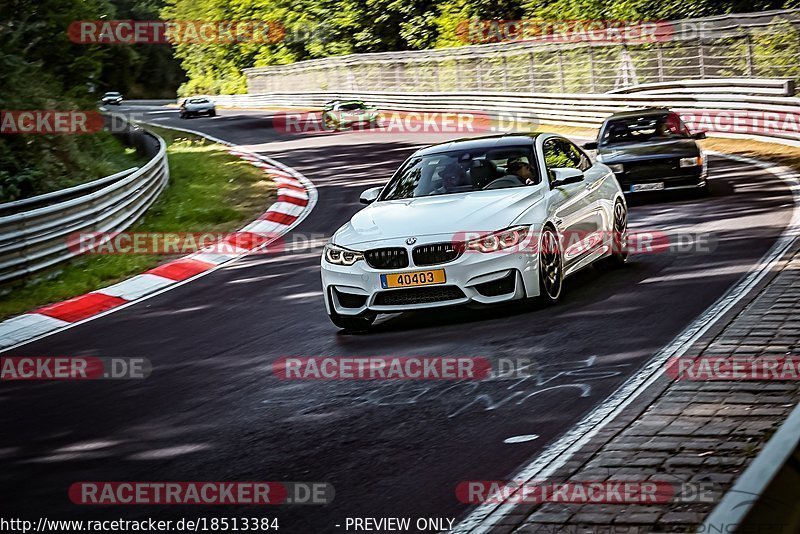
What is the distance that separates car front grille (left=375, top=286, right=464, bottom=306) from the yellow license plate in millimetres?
51

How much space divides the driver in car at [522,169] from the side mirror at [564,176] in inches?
7.4

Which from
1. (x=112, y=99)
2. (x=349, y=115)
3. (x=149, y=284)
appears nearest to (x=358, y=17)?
(x=349, y=115)

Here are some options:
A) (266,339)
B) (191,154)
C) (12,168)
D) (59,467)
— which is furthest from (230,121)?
(59,467)

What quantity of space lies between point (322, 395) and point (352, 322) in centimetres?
217

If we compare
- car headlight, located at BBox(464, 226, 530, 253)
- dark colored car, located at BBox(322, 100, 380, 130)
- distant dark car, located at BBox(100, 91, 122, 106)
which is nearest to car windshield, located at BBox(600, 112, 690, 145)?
car headlight, located at BBox(464, 226, 530, 253)

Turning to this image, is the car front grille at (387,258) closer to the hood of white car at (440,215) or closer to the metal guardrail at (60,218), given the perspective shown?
the hood of white car at (440,215)

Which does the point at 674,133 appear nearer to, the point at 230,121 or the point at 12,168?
the point at 12,168

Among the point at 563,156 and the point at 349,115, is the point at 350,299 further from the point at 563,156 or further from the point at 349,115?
the point at 349,115

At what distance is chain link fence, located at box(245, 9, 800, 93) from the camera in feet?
92.0

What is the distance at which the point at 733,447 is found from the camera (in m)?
5.38

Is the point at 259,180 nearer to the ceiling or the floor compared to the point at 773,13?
nearer to the floor

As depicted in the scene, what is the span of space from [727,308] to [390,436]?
145 inches

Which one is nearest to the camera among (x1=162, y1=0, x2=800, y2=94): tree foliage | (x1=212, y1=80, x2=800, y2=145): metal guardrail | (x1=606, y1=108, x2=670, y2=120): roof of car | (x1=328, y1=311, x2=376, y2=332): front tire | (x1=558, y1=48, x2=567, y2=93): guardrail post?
(x1=328, y1=311, x2=376, y2=332): front tire

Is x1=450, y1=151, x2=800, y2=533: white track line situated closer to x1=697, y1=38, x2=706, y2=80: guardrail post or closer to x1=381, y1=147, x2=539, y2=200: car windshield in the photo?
x1=381, y1=147, x2=539, y2=200: car windshield
